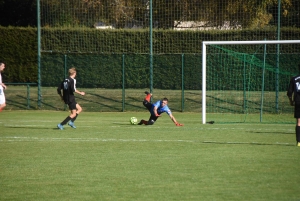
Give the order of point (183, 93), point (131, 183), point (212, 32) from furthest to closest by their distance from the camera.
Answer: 1. point (212, 32)
2. point (183, 93)
3. point (131, 183)

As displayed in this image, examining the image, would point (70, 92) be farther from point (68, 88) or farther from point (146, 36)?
point (146, 36)

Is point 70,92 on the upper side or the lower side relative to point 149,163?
upper

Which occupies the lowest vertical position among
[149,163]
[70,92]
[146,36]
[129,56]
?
[149,163]

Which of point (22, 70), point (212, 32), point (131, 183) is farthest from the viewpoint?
point (22, 70)

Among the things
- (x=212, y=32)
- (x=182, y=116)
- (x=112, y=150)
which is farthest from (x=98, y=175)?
(x=212, y=32)

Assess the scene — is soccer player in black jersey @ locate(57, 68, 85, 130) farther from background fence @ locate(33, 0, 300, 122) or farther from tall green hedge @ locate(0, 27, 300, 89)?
tall green hedge @ locate(0, 27, 300, 89)

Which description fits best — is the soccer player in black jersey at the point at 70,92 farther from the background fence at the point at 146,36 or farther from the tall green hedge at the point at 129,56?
the tall green hedge at the point at 129,56

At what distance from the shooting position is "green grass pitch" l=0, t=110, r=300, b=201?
29.6 feet

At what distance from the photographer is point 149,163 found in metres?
11.8

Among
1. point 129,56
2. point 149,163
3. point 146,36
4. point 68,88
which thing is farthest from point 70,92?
point 146,36

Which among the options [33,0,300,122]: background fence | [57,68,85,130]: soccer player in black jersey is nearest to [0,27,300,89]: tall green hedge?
[33,0,300,122]: background fence

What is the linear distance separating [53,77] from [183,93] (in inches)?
300

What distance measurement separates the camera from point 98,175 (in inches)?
413

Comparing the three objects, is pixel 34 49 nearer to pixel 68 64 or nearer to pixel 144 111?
pixel 68 64
